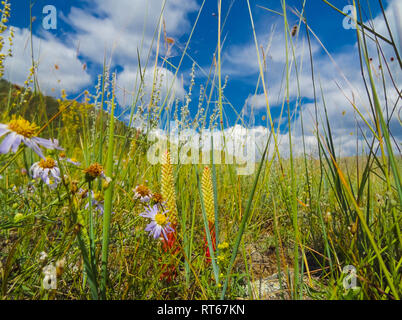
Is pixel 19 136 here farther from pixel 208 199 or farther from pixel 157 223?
pixel 208 199

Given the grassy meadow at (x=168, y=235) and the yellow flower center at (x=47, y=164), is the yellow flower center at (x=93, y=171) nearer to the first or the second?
the grassy meadow at (x=168, y=235)

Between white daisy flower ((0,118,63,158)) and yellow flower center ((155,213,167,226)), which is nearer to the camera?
white daisy flower ((0,118,63,158))

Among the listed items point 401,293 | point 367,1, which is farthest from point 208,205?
point 367,1

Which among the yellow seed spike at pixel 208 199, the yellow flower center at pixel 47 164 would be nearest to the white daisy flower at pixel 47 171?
the yellow flower center at pixel 47 164

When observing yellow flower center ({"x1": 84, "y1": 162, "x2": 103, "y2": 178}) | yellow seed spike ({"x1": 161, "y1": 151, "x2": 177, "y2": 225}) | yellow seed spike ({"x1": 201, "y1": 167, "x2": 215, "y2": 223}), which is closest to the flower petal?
yellow flower center ({"x1": 84, "y1": 162, "x2": 103, "y2": 178})

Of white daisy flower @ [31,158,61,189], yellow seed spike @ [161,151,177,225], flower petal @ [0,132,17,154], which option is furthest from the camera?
yellow seed spike @ [161,151,177,225]

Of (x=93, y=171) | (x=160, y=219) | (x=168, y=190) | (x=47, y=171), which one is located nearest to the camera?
(x=93, y=171)

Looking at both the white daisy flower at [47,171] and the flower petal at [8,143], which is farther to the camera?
the white daisy flower at [47,171]

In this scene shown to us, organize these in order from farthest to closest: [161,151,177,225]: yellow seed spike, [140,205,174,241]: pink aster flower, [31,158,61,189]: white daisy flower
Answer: [161,151,177,225]: yellow seed spike < [31,158,61,189]: white daisy flower < [140,205,174,241]: pink aster flower

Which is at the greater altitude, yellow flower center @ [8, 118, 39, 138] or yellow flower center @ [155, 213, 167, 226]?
yellow flower center @ [8, 118, 39, 138]

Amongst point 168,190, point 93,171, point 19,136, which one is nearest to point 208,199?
point 168,190

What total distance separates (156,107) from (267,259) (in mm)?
1253

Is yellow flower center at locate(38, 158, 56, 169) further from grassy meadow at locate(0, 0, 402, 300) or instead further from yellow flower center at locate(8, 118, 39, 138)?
yellow flower center at locate(8, 118, 39, 138)
